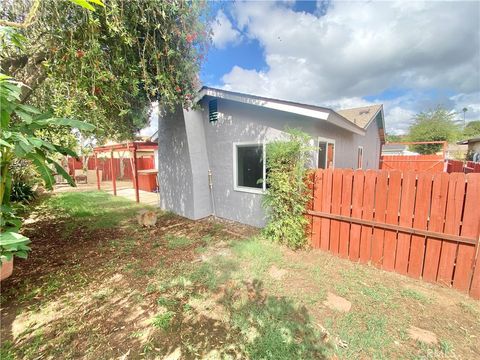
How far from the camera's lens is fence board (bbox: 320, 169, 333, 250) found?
4.51 meters

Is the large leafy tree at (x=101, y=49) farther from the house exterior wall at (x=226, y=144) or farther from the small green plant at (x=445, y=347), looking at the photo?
the small green plant at (x=445, y=347)

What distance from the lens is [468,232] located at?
3164 millimetres

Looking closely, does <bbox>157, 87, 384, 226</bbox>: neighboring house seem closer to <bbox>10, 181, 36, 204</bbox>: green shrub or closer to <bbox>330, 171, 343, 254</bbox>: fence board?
<bbox>330, 171, 343, 254</bbox>: fence board

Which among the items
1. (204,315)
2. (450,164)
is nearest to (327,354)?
(204,315)

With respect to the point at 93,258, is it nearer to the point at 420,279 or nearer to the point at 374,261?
the point at 374,261

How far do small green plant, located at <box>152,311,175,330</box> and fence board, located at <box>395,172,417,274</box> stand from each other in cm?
394

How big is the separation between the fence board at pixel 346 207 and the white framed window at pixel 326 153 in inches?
82.9

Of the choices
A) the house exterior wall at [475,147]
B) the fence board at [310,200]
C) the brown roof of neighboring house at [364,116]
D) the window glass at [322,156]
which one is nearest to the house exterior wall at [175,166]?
the fence board at [310,200]

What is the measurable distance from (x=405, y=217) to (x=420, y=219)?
0.65 feet

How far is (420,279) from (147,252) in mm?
5406

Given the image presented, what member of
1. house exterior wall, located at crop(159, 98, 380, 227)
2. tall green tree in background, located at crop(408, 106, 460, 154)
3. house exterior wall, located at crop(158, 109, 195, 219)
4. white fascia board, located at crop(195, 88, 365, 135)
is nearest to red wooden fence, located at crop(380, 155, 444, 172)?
house exterior wall, located at crop(159, 98, 380, 227)

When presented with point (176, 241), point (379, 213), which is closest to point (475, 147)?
point (379, 213)

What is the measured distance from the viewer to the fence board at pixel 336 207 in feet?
14.4

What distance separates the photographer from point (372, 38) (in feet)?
29.7
